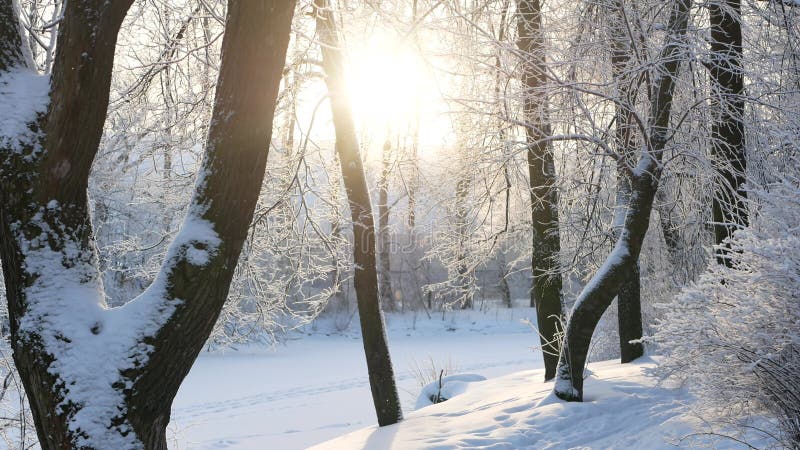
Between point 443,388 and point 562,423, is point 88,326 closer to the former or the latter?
point 562,423

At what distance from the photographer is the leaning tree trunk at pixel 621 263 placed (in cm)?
625

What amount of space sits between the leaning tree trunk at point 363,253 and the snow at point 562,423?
42 centimetres

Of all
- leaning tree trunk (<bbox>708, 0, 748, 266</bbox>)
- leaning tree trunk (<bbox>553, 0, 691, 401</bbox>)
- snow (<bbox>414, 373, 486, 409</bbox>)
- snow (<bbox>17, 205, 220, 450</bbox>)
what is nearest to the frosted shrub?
leaning tree trunk (<bbox>553, 0, 691, 401</bbox>)

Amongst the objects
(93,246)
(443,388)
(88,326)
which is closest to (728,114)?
(443,388)

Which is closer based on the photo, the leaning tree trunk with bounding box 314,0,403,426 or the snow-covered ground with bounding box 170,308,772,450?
the snow-covered ground with bounding box 170,308,772,450

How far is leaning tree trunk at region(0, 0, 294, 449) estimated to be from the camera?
3.04 meters

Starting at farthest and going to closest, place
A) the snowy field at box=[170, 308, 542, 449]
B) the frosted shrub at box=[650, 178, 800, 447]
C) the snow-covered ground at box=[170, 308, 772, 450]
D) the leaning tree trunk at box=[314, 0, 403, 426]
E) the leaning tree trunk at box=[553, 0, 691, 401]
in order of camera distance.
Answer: the snowy field at box=[170, 308, 542, 449] < the leaning tree trunk at box=[314, 0, 403, 426] < the leaning tree trunk at box=[553, 0, 691, 401] < the snow-covered ground at box=[170, 308, 772, 450] < the frosted shrub at box=[650, 178, 800, 447]

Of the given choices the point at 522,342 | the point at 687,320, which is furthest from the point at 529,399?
the point at 522,342


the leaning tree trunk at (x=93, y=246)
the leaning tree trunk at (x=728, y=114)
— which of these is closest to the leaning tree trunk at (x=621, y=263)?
the leaning tree trunk at (x=728, y=114)

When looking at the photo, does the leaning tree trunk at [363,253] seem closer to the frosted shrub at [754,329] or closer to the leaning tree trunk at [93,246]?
the frosted shrub at [754,329]

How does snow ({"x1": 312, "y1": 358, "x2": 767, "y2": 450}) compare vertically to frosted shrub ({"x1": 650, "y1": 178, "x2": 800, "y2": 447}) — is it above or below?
below

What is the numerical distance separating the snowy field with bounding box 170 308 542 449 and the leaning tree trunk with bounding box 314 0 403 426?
220 cm

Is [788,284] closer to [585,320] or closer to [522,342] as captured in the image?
[585,320]

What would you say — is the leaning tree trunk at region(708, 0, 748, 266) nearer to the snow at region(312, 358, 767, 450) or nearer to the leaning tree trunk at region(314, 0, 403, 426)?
the snow at region(312, 358, 767, 450)
